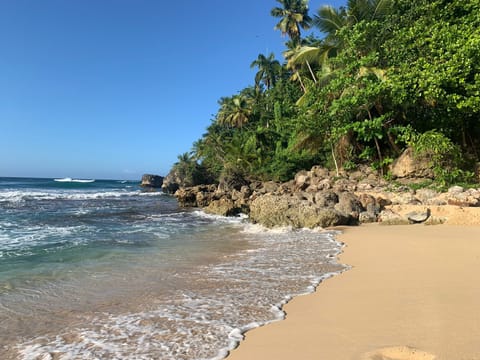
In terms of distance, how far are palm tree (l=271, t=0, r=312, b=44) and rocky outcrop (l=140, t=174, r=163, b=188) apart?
34533 mm

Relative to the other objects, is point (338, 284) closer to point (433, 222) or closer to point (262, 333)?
point (262, 333)

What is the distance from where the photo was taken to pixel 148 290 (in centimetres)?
461

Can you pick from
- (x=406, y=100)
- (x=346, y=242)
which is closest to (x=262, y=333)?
(x=346, y=242)

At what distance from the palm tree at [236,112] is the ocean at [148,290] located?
1128 inches

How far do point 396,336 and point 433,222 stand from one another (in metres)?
8.06

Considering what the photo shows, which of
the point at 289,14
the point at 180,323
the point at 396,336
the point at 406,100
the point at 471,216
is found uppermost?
the point at 289,14

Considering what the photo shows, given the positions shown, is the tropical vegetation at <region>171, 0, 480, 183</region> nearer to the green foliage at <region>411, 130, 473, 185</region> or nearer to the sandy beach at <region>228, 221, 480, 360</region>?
the green foliage at <region>411, 130, 473, 185</region>

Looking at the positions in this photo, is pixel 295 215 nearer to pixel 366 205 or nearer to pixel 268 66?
pixel 366 205

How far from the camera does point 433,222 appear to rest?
948cm

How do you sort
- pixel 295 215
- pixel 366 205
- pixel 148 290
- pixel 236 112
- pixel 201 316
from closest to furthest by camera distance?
pixel 201 316 → pixel 148 290 → pixel 295 215 → pixel 366 205 → pixel 236 112

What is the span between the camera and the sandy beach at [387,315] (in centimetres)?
258

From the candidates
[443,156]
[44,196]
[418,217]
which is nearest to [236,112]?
[44,196]

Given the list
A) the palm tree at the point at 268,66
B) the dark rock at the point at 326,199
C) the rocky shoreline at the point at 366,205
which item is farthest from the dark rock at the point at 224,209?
the palm tree at the point at 268,66

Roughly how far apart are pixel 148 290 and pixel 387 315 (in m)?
3.19
